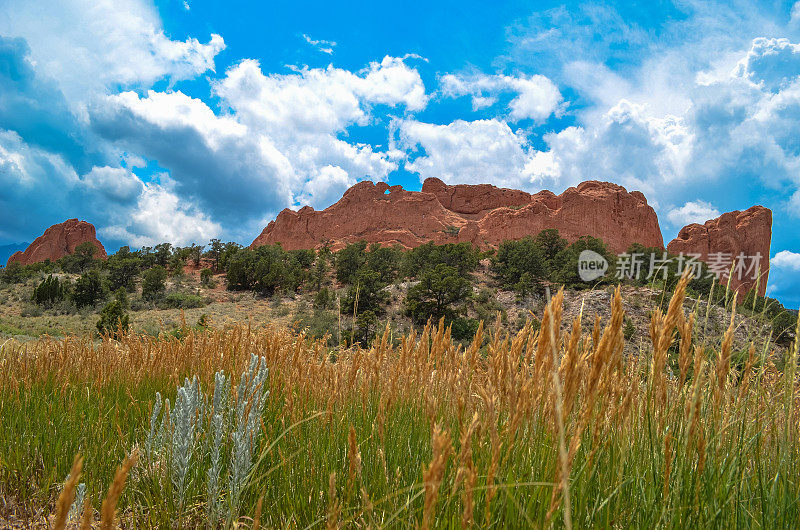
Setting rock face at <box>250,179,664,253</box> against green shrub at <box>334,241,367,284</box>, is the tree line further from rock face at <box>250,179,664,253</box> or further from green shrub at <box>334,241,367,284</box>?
rock face at <box>250,179,664,253</box>

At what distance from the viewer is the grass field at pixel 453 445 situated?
43.7 inches

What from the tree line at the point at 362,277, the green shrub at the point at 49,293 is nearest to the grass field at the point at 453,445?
the tree line at the point at 362,277

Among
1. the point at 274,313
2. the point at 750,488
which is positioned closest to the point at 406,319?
the point at 274,313

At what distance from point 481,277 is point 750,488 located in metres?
31.1

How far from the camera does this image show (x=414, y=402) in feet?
7.39

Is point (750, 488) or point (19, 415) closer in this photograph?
point (750, 488)

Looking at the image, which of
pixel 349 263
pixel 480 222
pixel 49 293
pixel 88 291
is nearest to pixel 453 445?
pixel 88 291

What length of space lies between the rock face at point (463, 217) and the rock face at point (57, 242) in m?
43.4

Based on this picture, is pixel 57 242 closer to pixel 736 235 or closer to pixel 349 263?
pixel 349 263

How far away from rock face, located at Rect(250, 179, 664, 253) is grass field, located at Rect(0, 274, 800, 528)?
6671 centimetres

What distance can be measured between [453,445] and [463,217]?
287 feet

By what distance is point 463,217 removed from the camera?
287 ft

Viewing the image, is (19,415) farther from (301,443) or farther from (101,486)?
(301,443)

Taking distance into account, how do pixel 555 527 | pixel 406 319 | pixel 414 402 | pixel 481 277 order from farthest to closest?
pixel 481 277 < pixel 406 319 < pixel 414 402 < pixel 555 527
